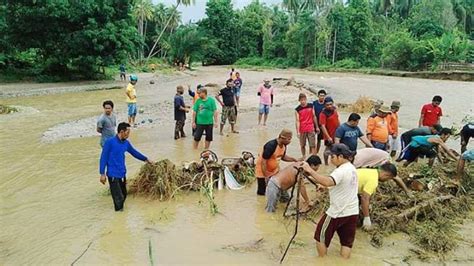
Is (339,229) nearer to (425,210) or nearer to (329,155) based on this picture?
(425,210)

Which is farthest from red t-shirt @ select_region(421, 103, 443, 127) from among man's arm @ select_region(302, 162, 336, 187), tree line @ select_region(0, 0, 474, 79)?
tree line @ select_region(0, 0, 474, 79)

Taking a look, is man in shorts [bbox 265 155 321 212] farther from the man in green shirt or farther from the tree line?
the tree line

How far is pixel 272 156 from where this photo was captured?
748 centimetres

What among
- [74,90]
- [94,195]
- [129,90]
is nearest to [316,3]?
[74,90]

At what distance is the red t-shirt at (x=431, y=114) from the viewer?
10625 millimetres

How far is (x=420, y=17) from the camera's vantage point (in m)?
59.0

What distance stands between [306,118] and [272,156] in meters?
2.66

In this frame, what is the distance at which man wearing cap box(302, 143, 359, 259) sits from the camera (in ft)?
16.5

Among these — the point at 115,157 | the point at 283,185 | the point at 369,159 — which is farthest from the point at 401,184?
the point at 115,157

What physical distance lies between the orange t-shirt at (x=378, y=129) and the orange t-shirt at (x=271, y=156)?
9.34ft

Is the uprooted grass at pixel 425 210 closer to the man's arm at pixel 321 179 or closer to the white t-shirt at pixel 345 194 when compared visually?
the white t-shirt at pixel 345 194

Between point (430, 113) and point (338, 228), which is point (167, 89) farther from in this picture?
point (338, 228)

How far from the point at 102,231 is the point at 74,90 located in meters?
23.9

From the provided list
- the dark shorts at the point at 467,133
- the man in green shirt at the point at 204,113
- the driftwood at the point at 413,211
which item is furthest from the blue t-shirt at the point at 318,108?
the driftwood at the point at 413,211
